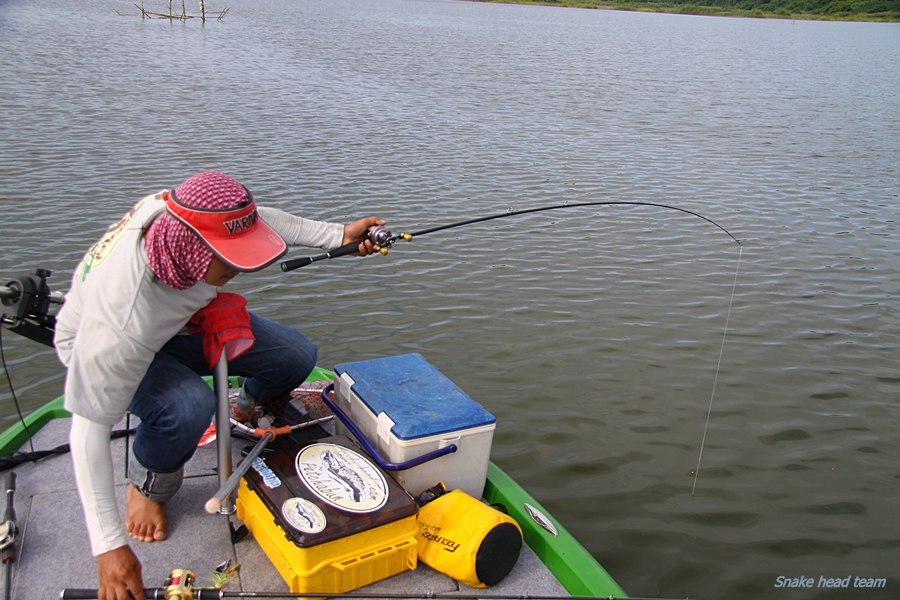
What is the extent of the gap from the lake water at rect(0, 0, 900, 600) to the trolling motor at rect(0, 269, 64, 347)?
234cm

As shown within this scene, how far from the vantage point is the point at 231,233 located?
8.30ft

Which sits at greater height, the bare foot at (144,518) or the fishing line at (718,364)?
the bare foot at (144,518)

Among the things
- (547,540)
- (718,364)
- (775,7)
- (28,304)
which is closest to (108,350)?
(28,304)

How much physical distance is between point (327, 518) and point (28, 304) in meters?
1.40

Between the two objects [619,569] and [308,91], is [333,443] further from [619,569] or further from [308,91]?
[308,91]

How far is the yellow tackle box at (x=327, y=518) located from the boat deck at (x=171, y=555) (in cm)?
7

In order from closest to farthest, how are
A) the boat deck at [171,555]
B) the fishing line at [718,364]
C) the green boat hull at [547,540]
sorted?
the boat deck at [171,555], the green boat hull at [547,540], the fishing line at [718,364]

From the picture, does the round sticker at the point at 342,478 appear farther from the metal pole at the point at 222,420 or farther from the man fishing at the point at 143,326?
the man fishing at the point at 143,326

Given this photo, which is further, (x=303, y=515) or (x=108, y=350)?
(x=303, y=515)

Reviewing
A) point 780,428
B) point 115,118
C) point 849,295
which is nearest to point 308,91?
point 115,118

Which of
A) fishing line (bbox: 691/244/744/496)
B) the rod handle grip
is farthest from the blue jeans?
fishing line (bbox: 691/244/744/496)

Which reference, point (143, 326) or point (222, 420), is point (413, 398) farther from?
point (143, 326)

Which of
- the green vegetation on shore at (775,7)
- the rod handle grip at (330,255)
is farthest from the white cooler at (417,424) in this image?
the green vegetation on shore at (775,7)

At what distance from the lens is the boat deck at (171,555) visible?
274cm
